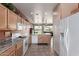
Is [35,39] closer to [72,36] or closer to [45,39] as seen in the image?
[45,39]

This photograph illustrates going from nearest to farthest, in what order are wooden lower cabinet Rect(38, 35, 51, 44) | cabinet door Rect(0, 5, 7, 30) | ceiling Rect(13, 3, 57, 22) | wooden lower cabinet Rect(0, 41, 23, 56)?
wooden lower cabinet Rect(0, 41, 23, 56) < cabinet door Rect(0, 5, 7, 30) < ceiling Rect(13, 3, 57, 22) < wooden lower cabinet Rect(38, 35, 51, 44)

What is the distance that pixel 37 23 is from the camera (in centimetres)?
1165

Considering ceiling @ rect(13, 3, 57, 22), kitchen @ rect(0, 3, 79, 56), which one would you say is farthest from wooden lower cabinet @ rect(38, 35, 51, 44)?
ceiling @ rect(13, 3, 57, 22)

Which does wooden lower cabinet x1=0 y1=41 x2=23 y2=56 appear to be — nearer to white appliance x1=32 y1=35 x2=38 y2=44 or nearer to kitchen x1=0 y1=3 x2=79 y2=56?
kitchen x1=0 y1=3 x2=79 y2=56

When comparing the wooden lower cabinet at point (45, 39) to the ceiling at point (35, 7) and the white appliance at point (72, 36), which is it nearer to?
the ceiling at point (35, 7)

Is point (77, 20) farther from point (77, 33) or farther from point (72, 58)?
point (72, 58)

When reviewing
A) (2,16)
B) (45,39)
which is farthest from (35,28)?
(2,16)

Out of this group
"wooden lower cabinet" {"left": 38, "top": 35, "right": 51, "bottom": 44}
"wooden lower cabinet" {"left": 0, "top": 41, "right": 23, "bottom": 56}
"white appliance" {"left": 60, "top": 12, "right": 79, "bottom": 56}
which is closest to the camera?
"white appliance" {"left": 60, "top": 12, "right": 79, "bottom": 56}

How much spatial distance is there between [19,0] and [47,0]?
22 cm

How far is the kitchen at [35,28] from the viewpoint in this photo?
2.91m

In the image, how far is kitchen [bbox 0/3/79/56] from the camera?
9.55 ft

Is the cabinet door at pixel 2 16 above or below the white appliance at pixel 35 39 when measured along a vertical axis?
above

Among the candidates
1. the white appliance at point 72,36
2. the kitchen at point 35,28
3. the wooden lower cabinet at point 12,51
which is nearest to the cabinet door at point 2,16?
the kitchen at point 35,28

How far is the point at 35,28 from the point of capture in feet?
37.4
